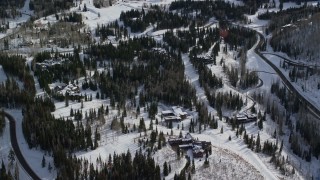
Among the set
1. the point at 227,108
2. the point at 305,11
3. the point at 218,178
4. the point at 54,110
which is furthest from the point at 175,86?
the point at 305,11

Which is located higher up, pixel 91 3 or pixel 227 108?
pixel 91 3

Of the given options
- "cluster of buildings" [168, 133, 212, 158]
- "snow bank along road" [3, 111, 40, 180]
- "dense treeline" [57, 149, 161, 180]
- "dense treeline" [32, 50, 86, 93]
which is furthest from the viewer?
"dense treeline" [32, 50, 86, 93]

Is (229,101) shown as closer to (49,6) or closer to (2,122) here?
(2,122)

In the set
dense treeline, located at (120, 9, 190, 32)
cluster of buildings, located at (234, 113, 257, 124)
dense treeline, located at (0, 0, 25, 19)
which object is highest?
dense treeline, located at (0, 0, 25, 19)

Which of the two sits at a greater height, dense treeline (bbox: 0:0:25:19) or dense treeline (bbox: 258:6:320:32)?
dense treeline (bbox: 0:0:25:19)

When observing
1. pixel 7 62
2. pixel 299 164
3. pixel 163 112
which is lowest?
pixel 299 164

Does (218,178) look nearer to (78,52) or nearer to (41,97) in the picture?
(41,97)

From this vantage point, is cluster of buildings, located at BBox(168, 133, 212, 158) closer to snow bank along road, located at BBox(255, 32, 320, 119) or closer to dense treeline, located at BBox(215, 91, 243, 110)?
dense treeline, located at BBox(215, 91, 243, 110)

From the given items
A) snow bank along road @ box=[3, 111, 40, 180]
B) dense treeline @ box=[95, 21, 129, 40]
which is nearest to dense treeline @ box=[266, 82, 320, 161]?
snow bank along road @ box=[3, 111, 40, 180]
